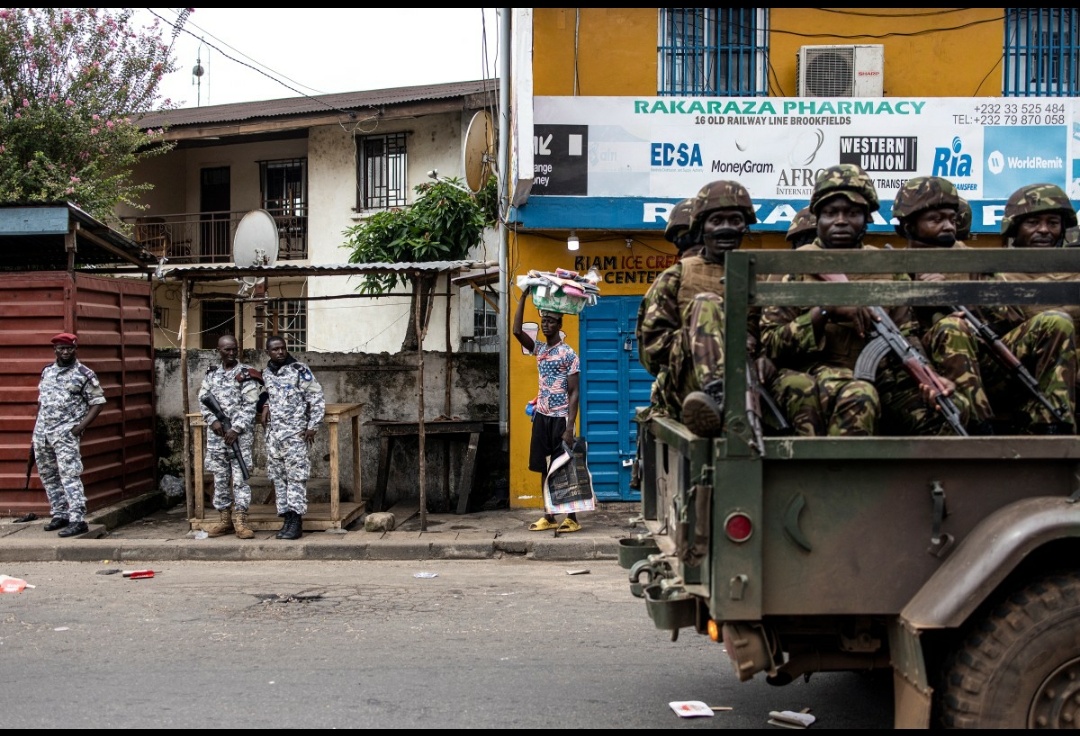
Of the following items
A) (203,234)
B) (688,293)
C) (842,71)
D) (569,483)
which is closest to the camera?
(688,293)

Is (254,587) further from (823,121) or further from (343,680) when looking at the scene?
(823,121)

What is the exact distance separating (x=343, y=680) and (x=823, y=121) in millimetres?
7431

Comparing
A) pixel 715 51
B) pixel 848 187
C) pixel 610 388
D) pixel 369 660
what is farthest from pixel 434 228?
pixel 848 187

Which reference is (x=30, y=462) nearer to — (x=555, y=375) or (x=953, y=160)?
(x=555, y=375)

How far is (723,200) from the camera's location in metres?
4.14

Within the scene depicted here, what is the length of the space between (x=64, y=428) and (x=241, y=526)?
6.04ft

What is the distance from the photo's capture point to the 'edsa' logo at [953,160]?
995cm

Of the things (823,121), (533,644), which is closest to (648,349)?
(533,644)

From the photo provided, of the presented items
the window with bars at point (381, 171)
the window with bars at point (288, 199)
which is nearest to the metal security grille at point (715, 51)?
the window with bars at point (381, 171)

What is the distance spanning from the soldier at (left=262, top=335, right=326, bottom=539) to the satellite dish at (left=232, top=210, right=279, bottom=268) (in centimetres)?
367

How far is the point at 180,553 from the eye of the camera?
336 inches

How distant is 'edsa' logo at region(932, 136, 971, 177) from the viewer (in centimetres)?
995

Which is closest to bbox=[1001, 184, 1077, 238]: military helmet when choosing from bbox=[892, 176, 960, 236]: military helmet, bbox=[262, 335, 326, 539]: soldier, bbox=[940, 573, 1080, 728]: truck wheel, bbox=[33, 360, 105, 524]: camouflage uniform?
bbox=[892, 176, 960, 236]: military helmet

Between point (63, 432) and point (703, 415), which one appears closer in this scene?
point (703, 415)
